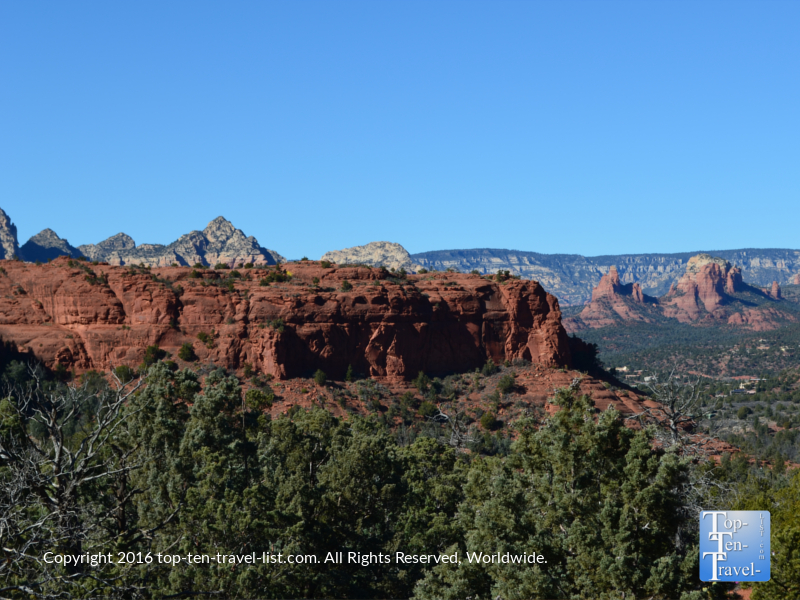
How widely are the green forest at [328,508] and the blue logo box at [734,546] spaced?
1.52 feet

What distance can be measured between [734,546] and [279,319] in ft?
250

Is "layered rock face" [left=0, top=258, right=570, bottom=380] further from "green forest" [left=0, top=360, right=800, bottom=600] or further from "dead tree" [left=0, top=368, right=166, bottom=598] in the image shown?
"dead tree" [left=0, top=368, right=166, bottom=598]

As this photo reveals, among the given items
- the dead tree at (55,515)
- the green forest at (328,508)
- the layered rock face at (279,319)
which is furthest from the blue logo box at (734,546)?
the layered rock face at (279,319)

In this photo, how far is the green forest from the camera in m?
21.4

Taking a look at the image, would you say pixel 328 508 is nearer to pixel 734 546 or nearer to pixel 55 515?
pixel 734 546

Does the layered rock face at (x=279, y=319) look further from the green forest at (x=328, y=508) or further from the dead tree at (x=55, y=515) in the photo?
the dead tree at (x=55, y=515)

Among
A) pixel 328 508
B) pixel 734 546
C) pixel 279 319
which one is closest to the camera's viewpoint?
pixel 734 546

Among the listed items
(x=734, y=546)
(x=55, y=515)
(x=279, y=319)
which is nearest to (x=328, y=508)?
(x=734, y=546)

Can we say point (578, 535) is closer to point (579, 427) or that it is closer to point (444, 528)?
point (579, 427)

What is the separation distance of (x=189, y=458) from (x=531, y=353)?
7015cm

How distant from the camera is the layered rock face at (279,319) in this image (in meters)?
98.1

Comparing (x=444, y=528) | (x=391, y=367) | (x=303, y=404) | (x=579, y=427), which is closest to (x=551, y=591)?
(x=579, y=427)

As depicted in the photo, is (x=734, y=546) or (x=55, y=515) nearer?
(x=55, y=515)

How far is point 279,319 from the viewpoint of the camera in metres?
98.0
